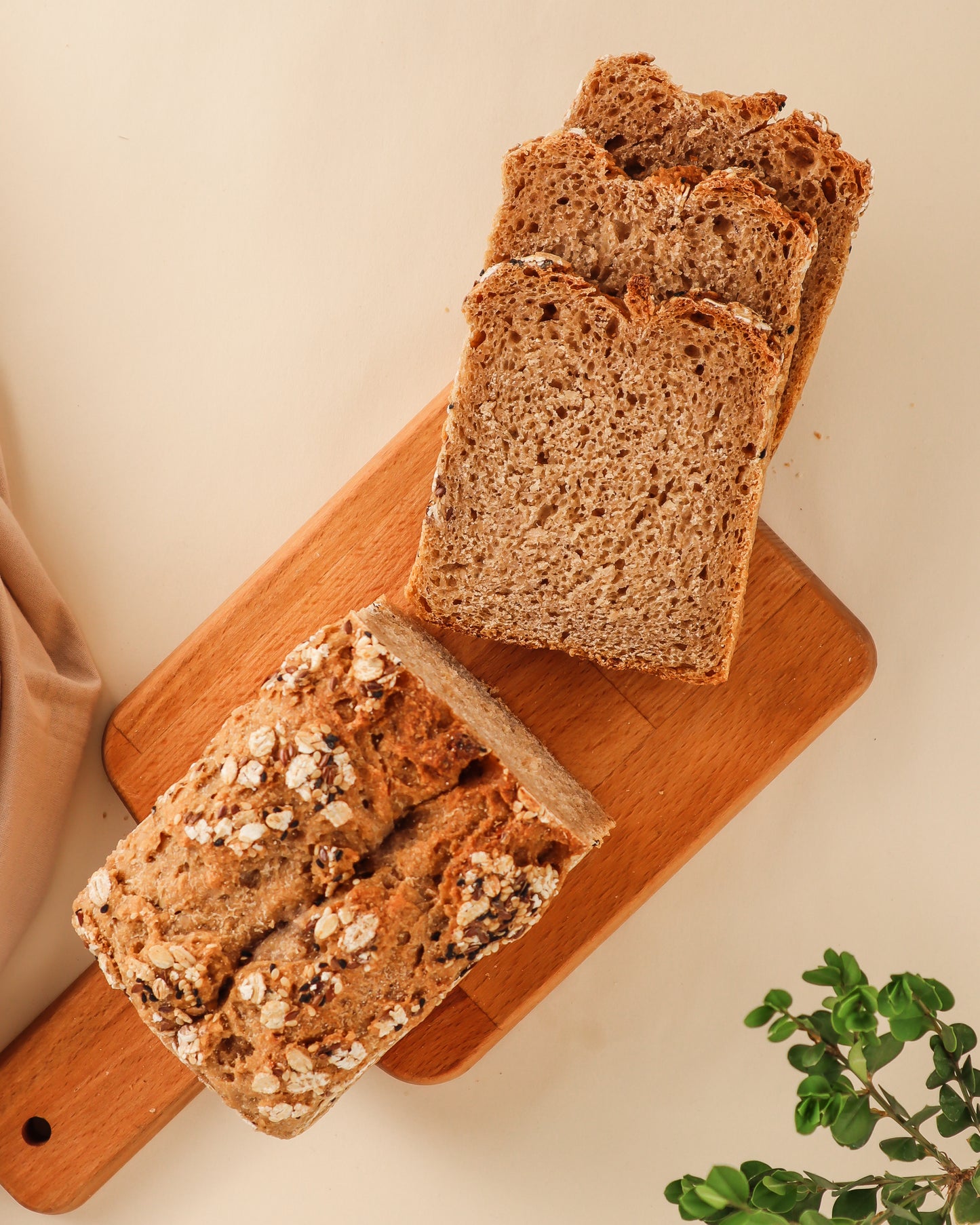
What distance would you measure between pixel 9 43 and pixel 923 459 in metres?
2.99

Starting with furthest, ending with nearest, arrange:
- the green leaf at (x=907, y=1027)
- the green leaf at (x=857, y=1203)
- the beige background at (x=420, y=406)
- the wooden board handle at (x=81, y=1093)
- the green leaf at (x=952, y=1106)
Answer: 1. the beige background at (x=420, y=406)
2. the wooden board handle at (x=81, y=1093)
3. the green leaf at (x=952, y=1106)
4. the green leaf at (x=857, y=1203)
5. the green leaf at (x=907, y=1027)

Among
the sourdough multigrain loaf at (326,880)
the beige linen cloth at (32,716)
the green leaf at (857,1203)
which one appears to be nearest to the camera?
the green leaf at (857,1203)

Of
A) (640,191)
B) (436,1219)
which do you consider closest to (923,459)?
(640,191)

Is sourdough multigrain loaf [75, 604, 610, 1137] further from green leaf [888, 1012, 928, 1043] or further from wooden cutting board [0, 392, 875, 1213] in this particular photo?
green leaf [888, 1012, 928, 1043]

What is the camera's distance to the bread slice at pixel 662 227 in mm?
2256

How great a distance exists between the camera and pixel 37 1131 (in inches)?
111

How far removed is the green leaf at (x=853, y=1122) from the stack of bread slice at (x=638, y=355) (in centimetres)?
107

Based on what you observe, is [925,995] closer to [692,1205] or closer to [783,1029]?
[783,1029]

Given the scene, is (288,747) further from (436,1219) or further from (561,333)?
(436,1219)

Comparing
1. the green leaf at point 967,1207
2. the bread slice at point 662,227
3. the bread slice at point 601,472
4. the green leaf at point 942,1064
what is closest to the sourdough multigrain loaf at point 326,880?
the bread slice at point 601,472

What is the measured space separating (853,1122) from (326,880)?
1124 mm

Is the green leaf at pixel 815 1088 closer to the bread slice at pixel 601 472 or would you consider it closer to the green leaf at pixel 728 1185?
the green leaf at pixel 728 1185

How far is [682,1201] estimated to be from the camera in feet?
5.26

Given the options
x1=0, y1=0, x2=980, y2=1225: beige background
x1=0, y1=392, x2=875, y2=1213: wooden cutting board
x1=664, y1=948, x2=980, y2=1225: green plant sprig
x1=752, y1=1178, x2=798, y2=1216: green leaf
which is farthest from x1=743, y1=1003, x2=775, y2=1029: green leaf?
x1=0, y1=0, x2=980, y2=1225: beige background
